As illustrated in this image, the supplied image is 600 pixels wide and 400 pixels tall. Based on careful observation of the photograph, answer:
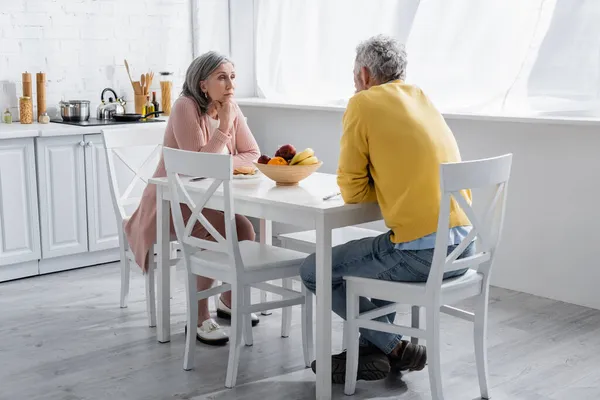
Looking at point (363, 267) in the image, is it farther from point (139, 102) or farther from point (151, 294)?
point (139, 102)

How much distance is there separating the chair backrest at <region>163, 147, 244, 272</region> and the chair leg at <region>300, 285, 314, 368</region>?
327 mm

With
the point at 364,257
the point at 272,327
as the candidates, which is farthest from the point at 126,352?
the point at 364,257

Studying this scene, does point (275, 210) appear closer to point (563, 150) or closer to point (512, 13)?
point (563, 150)

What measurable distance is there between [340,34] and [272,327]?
6.95 feet

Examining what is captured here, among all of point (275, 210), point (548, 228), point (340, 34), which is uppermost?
point (340, 34)

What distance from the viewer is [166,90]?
5.28m

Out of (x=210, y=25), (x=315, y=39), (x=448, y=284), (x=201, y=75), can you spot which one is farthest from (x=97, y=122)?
(x=448, y=284)

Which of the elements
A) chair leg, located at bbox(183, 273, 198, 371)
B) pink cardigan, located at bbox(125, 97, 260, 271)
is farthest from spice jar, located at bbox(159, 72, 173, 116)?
chair leg, located at bbox(183, 273, 198, 371)

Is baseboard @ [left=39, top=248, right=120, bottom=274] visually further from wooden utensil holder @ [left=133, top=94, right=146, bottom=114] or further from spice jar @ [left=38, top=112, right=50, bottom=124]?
wooden utensil holder @ [left=133, top=94, right=146, bottom=114]

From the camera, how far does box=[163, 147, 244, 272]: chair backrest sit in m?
2.82

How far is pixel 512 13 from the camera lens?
4.12 meters

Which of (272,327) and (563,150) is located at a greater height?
(563,150)

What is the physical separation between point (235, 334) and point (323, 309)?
35cm

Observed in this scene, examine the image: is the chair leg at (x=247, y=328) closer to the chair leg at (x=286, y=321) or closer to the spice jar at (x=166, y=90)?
the chair leg at (x=286, y=321)
